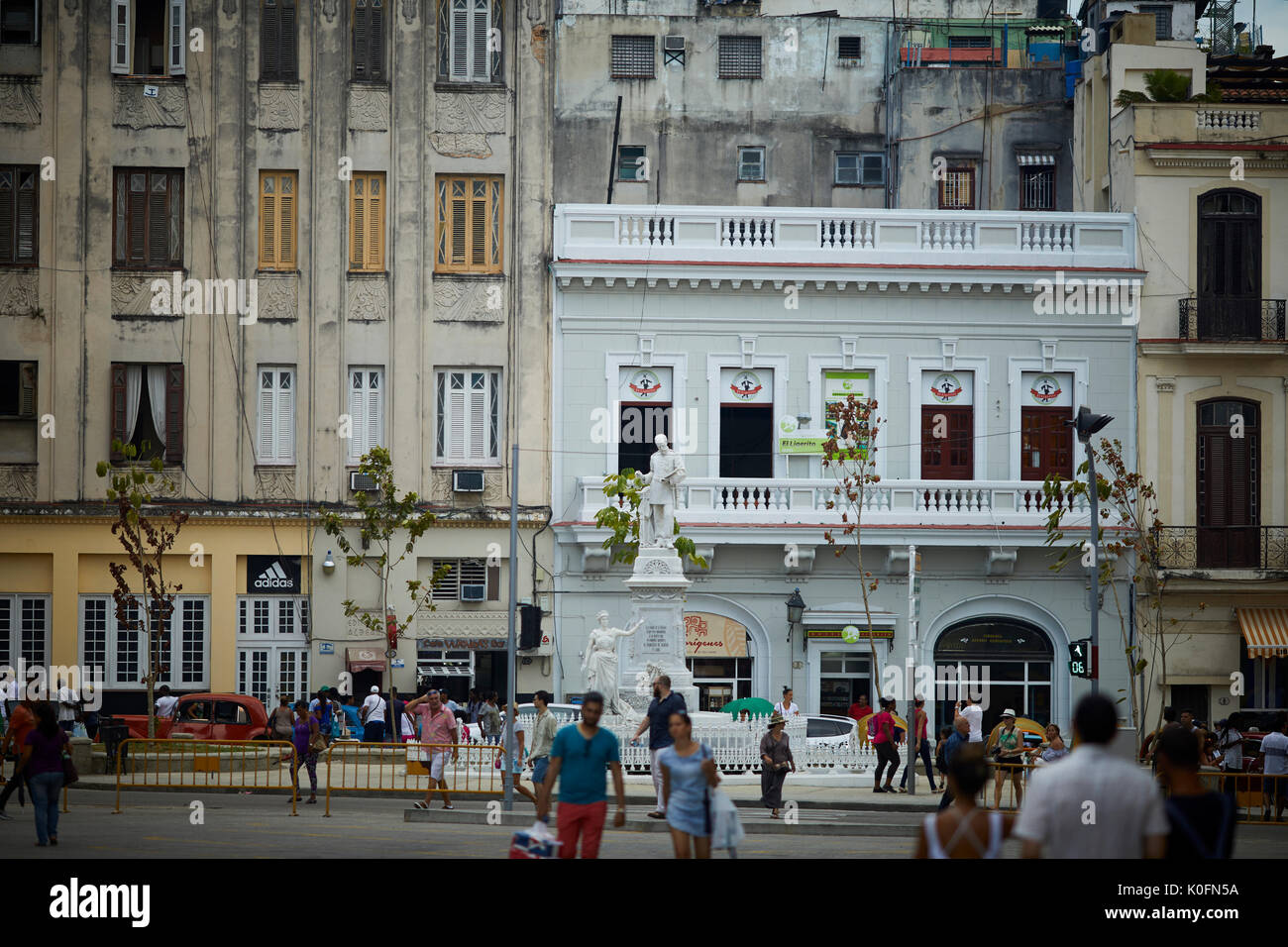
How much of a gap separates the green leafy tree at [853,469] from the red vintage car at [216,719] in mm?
11552

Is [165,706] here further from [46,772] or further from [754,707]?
[46,772]

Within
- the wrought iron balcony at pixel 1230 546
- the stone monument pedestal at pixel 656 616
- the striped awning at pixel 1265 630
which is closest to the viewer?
the stone monument pedestal at pixel 656 616

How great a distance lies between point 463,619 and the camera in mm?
37594

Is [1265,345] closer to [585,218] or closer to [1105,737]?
[585,218]

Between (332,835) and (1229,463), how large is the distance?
2456cm

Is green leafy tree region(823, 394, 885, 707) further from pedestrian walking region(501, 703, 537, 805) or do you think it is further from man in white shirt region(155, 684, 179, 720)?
man in white shirt region(155, 684, 179, 720)

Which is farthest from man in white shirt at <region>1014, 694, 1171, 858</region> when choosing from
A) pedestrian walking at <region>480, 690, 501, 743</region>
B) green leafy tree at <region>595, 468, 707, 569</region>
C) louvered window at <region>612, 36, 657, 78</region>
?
louvered window at <region>612, 36, 657, 78</region>

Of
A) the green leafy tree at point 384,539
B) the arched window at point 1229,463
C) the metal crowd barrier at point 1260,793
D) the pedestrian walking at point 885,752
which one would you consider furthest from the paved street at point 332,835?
the arched window at point 1229,463

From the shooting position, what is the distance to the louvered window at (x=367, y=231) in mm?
38375

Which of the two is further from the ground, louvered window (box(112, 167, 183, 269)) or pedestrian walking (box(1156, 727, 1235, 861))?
louvered window (box(112, 167, 183, 269))

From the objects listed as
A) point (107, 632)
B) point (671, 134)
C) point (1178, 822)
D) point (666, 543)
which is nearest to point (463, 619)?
point (107, 632)

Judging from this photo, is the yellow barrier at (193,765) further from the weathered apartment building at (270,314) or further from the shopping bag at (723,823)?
the shopping bag at (723,823)

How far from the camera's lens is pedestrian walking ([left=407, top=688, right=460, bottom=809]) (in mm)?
24516

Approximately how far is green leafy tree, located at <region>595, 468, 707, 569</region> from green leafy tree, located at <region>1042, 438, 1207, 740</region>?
26.9 feet
